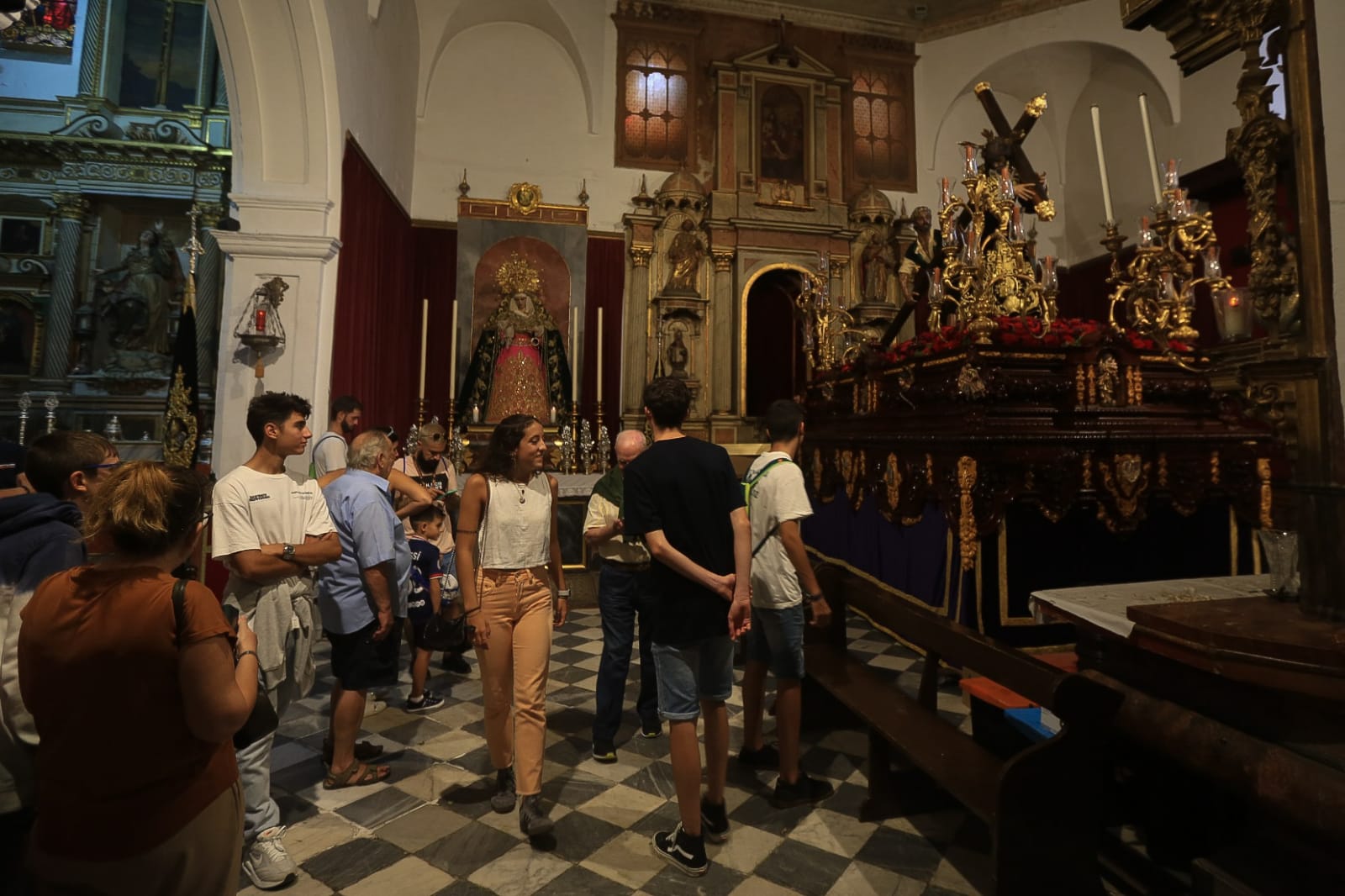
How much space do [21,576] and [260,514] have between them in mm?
708

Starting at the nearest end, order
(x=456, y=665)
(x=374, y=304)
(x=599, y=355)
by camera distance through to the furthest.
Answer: (x=456, y=665) → (x=374, y=304) → (x=599, y=355)

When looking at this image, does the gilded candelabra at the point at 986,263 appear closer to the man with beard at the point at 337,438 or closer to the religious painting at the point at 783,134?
the man with beard at the point at 337,438

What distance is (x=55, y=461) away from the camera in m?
1.90

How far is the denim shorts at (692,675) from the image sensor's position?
7.48 ft

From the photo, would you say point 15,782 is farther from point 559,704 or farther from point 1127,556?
point 1127,556

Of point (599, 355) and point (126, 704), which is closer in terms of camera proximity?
point (126, 704)

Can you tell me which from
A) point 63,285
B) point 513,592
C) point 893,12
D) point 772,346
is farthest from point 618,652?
point 893,12

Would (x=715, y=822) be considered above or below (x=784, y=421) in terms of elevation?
below

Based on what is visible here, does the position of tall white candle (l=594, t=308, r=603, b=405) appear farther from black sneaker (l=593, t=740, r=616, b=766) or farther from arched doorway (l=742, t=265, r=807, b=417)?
black sneaker (l=593, t=740, r=616, b=766)

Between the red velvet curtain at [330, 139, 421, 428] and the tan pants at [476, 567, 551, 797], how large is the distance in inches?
139

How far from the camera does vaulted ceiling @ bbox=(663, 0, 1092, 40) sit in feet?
34.0

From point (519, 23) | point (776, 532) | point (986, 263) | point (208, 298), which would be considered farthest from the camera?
point (519, 23)

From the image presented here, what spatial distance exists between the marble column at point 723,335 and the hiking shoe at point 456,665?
607cm

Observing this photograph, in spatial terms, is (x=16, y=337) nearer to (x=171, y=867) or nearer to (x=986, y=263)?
(x=171, y=867)
